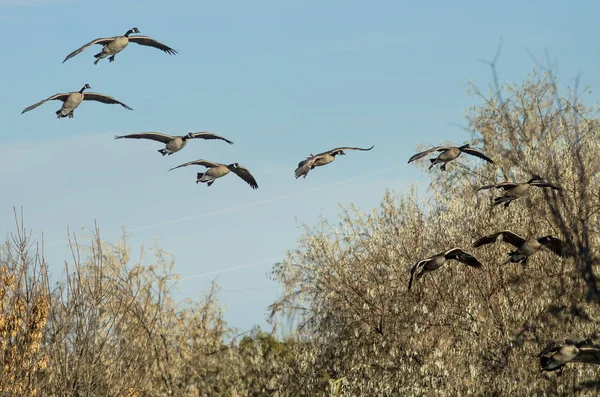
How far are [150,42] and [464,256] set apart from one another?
7708 millimetres

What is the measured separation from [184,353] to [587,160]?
13.8 meters

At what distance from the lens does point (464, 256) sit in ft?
52.1

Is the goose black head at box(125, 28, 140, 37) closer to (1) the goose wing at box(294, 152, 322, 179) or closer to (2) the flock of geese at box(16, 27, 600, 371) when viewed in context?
(2) the flock of geese at box(16, 27, 600, 371)

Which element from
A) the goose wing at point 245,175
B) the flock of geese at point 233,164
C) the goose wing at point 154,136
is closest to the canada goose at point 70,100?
the flock of geese at point 233,164

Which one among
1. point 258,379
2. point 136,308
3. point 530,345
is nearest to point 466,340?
point 530,345

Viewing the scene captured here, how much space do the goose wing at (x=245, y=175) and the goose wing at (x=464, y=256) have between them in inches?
181

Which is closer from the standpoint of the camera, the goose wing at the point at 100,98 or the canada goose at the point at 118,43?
the canada goose at the point at 118,43

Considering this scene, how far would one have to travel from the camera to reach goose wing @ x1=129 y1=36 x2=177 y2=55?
17.5 meters

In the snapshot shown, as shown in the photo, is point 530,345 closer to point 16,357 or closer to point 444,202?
point 444,202

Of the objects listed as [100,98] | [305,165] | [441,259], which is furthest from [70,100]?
[441,259]

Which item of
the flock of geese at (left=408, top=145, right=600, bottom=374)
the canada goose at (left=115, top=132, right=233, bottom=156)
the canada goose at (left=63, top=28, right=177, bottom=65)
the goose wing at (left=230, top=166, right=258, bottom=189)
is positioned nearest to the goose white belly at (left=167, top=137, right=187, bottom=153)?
the canada goose at (left=115, top=132, right=233, bottom=156)

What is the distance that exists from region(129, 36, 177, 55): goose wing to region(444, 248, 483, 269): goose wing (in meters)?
7.03

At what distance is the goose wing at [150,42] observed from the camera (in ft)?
57.3

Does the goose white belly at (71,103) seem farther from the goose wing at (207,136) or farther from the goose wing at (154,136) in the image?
the goose wing at (207,136)
